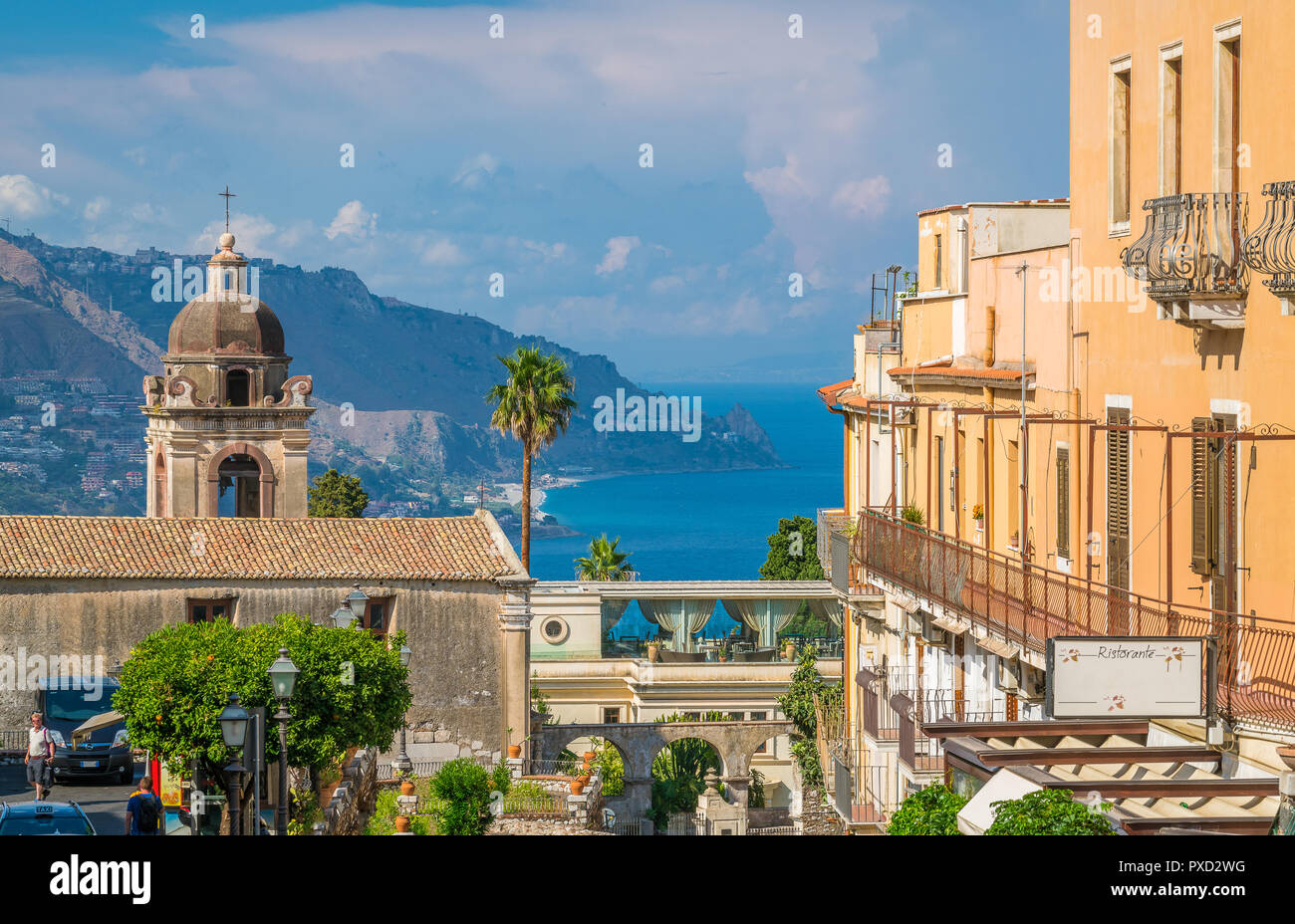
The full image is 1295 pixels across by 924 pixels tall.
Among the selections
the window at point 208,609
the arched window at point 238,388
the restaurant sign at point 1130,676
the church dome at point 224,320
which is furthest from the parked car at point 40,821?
the church dome at point 224,320

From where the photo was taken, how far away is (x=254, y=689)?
28.7m

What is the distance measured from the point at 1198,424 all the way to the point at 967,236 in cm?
1054

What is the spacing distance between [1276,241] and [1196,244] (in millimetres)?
1563

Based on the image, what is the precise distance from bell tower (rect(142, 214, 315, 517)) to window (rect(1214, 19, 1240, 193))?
3597 cm

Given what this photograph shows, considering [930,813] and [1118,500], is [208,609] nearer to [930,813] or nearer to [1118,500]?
[1118,500]

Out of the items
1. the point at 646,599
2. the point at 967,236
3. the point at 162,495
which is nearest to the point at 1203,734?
the point at 967,236

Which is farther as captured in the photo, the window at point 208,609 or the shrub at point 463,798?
the window at point 208,609

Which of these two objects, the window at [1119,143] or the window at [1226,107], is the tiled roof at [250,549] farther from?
the window at [1226,107]

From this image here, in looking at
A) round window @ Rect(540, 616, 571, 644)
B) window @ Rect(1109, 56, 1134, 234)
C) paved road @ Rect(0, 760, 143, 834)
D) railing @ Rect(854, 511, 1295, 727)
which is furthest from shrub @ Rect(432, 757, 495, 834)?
round window @ Rect(540, 616, 571, 644)

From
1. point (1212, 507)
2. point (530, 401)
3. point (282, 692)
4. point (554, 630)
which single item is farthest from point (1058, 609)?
point (530, 401)

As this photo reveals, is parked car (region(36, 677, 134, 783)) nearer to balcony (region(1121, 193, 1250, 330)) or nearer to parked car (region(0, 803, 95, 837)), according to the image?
parked car (region(0, 803, 95, 837))

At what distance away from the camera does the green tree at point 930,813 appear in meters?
13.7

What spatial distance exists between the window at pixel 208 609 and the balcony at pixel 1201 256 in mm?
30135
